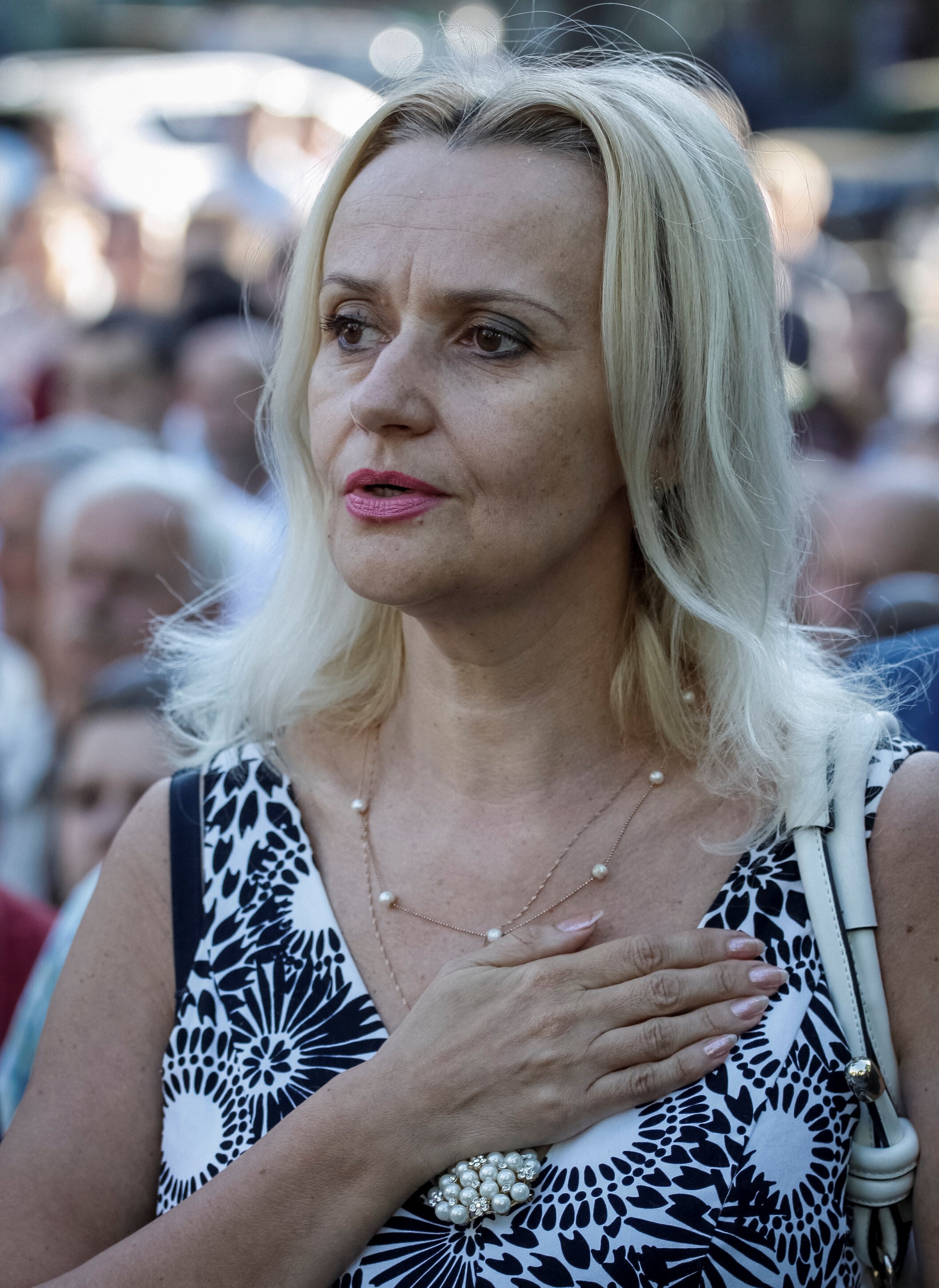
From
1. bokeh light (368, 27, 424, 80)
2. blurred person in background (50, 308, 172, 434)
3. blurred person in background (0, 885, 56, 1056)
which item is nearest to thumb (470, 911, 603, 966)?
blurred person in background (0, 885, 56, 1056)

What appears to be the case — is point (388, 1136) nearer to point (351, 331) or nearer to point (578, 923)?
point (578, 923)

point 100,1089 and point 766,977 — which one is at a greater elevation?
point 766,977

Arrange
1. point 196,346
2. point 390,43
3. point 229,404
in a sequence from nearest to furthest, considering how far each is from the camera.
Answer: point 229,404 < point 196,346 < point 390,43

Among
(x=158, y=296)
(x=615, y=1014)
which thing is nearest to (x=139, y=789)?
(x=615, y=1014)

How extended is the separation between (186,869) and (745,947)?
86 cm

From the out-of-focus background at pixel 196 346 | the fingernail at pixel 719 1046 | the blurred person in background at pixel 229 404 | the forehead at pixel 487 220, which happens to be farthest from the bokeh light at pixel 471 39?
the blurred person in background at pixel 229 404

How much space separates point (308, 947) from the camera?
2.04 metres

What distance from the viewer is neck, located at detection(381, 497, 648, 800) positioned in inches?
81.9

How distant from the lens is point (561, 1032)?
5.95 feet

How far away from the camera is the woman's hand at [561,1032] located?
178cm

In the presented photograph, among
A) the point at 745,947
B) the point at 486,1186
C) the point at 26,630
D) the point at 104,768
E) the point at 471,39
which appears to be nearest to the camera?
the point at 486,1186

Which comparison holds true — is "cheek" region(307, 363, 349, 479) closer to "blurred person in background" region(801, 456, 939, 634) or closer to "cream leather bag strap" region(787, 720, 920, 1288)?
"cream leather bag strap" region(787, 720, 920, 1288)

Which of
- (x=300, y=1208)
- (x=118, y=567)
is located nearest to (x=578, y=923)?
(x=300, y=1208)

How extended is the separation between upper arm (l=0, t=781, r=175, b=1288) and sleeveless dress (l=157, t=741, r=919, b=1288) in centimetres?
4
